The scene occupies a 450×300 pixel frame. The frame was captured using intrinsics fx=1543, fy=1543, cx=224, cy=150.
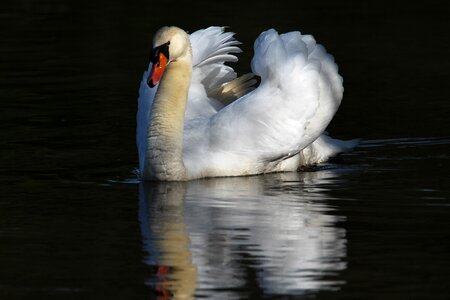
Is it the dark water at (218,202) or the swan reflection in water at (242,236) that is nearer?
the swan reflection in water at (242,236)

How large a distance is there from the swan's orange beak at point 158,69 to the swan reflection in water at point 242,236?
0.82 m

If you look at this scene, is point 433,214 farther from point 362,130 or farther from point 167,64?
point 362,130

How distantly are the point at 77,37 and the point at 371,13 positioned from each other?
4.53 metres

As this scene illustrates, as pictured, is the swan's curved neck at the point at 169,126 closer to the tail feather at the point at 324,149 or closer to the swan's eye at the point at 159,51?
the swan's eye at the point at 159,51

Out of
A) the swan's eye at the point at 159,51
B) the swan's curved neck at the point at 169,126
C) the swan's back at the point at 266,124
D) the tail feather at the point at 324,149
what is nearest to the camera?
the swan's eye at the point at 159,51

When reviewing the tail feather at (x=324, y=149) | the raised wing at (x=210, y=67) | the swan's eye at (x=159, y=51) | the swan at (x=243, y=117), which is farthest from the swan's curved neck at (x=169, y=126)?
the tail feather at (x=324, y=149)

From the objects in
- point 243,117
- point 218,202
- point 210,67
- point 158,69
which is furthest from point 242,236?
point 210,67

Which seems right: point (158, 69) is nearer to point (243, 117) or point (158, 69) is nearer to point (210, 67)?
point (243, 117)

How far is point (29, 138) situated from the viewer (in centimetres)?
1358

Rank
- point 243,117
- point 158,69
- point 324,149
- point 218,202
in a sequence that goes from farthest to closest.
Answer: point 324,149, point 243,117, point 158,69, point 218,202

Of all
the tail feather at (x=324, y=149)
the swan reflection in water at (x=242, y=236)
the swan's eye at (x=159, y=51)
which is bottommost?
the swan reflection in water at (x=242, y=236)

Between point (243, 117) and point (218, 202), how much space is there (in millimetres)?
1166

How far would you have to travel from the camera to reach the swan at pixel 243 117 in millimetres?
11688

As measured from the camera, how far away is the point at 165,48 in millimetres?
11586
